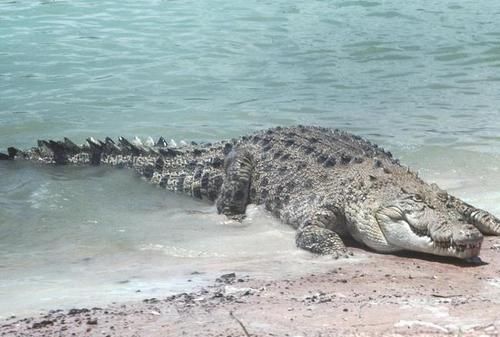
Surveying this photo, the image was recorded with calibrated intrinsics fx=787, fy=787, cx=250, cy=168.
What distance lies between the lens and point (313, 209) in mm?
6980

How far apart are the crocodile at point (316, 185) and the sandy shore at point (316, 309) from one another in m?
0.46

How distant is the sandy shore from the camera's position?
404 centimetres

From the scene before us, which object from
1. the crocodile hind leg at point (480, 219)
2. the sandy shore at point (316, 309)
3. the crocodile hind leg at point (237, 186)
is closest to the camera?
the sandy shore at point (316, 309)

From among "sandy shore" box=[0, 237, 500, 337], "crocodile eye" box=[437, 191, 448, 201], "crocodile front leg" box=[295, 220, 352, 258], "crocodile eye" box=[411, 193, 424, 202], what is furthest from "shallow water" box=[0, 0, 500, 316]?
"crocodile eye" box=[437, 191, 448, 201]

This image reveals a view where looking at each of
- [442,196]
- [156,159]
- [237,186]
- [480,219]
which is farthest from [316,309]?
[156,159]

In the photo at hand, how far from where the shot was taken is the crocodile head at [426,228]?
5781 millimetres

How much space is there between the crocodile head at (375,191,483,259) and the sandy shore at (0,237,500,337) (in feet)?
0.58

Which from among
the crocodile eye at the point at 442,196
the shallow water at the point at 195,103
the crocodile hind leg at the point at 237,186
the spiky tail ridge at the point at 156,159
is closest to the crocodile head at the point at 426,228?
the crocodile eye at the point at 442,196

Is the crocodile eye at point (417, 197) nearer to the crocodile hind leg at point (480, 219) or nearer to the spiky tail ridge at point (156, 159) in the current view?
the crocodile hind leg at point (480, 219)

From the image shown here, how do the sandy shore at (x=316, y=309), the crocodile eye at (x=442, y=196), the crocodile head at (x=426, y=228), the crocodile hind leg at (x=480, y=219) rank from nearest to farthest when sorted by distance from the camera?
the sandy shore at (x=316, y=309)
the crocodile head at (x=426, y=228)
the crocodile eye at (x=442, y=196)
the crocodile hind leg at (x=480, y=219)

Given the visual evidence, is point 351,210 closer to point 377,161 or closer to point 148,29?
point 377,161

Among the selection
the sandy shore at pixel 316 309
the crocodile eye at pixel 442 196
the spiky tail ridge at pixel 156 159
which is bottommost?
the spiky tail ridge at pixel 156 159

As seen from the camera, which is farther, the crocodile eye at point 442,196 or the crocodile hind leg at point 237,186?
the crocodile hind leg at point 237,186

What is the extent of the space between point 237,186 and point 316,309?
11.8ft
